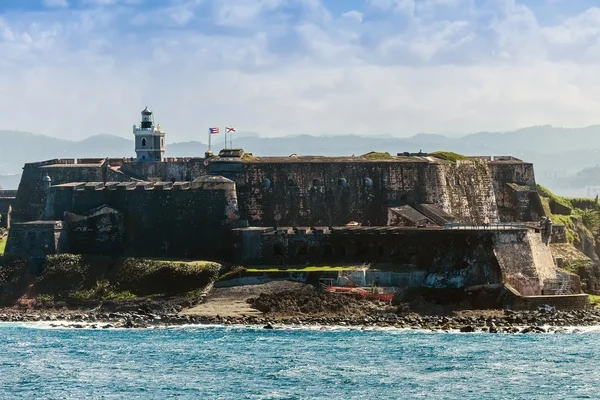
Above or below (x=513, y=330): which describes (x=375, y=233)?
above

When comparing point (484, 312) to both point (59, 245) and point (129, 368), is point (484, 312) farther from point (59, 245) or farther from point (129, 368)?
point (59, 245)

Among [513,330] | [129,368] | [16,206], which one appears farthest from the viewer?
[16,206]

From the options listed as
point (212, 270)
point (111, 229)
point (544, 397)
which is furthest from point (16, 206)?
point (544, 397)

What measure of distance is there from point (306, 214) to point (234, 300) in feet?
50.3

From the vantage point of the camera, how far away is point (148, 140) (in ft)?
330

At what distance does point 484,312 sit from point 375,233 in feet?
33.5

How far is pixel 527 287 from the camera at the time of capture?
79250mm

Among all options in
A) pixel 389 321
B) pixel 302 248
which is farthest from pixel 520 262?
pixel 302 248

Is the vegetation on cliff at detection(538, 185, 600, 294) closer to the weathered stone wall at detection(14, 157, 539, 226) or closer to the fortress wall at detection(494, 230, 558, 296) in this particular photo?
the weathered stone wall at detection(14, 157, 539, 226)

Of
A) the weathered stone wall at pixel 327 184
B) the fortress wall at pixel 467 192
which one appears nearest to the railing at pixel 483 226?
the weathered stone wall at pixel 327 184

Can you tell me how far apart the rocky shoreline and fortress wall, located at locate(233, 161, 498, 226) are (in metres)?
16.6

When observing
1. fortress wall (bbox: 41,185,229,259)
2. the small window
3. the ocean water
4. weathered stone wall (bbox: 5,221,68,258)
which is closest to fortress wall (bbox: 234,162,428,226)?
fortress wall (bbox: 41,185,229,259)

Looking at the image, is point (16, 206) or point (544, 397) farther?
point (16, 206)

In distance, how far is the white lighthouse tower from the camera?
100250 mm
